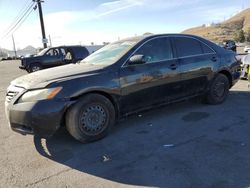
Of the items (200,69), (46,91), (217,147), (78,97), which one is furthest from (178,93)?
(46,91)

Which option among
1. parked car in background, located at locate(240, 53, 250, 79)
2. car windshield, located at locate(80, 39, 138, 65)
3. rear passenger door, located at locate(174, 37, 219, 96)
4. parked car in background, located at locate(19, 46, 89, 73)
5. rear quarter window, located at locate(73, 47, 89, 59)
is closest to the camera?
car windshield, located at locate(80, 39, 138, 65)

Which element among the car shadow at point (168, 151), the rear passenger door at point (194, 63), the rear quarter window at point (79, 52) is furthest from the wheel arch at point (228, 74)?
the rear quarter window at point (79, 52)

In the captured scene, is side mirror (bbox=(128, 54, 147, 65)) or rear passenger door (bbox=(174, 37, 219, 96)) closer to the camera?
side mirror (bbox=(128, 54, 147, 65))

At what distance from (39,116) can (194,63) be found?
11.2 ft

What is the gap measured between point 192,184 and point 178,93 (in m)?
2.78

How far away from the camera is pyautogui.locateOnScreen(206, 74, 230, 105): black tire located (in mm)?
6441

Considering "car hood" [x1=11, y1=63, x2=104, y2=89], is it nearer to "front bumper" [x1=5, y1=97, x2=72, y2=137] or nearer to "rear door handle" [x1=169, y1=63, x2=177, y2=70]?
"front bumper" [x1=5, y1=97, x2=72, y2=137]

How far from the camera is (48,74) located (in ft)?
15.6

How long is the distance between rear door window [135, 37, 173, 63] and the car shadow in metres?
1.23

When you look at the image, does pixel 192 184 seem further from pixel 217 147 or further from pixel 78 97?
pixel 78 97

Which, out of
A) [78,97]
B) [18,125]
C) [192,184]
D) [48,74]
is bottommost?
[192,184]

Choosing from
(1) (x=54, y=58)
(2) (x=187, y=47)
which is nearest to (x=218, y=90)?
(2) (x=187, y=47)

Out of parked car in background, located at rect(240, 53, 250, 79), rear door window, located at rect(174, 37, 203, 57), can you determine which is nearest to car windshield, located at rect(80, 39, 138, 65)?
rear door window, located at rect(174, 37, 203, 57)

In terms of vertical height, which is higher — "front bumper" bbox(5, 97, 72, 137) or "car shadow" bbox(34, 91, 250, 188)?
"front bumper" bbox(5, 97, 72, 137)
